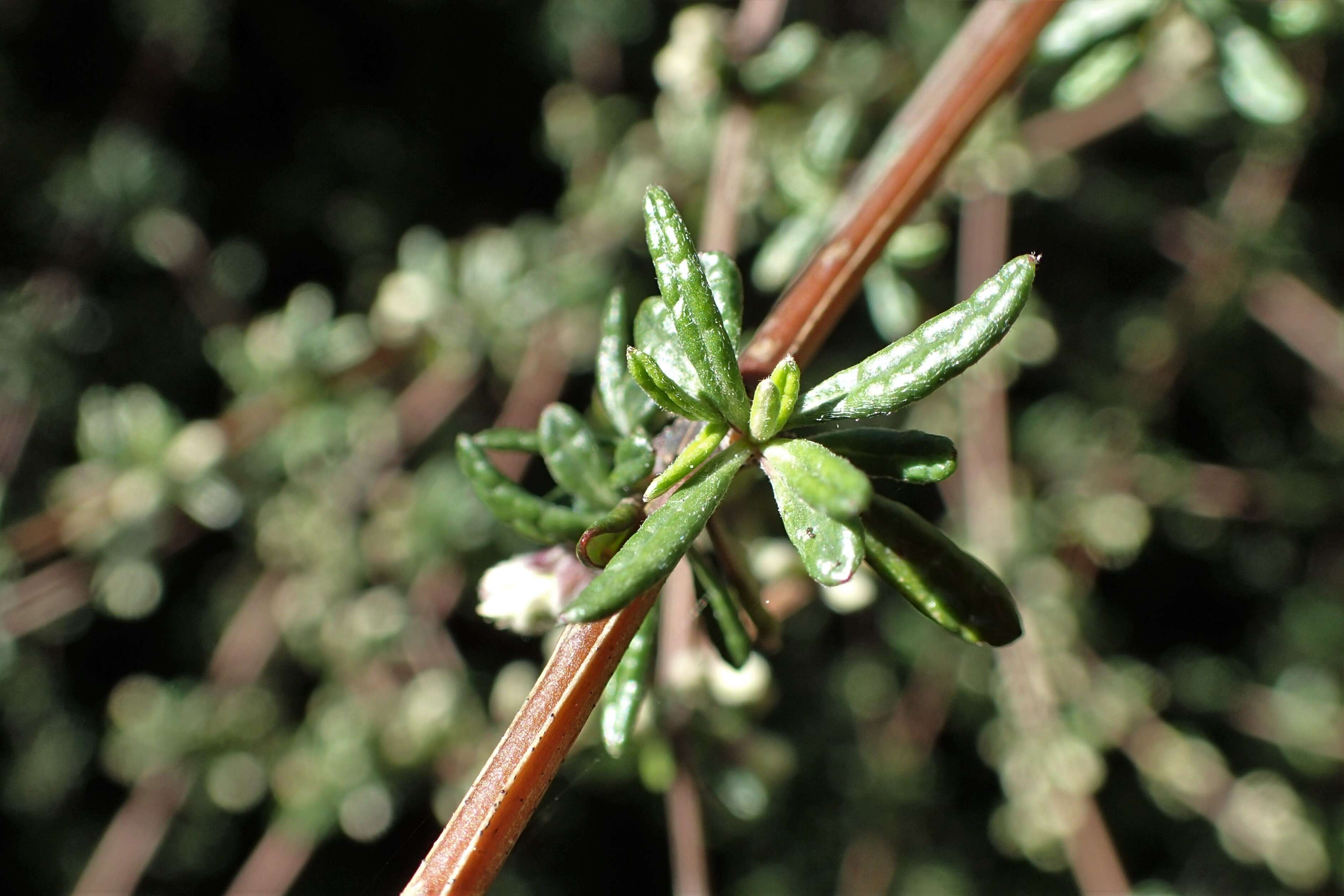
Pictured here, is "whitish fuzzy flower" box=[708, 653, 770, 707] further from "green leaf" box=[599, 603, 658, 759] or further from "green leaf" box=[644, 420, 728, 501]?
"green leaf" box=[644, 420, 728, 501]

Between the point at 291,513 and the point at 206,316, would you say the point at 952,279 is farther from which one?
the point at 206,316

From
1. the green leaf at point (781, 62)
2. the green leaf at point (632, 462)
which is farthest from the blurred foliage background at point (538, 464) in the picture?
the green leaf at point (632, 462)

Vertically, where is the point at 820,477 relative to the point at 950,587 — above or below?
above

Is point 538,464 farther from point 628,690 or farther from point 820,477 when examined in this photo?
point 820,477

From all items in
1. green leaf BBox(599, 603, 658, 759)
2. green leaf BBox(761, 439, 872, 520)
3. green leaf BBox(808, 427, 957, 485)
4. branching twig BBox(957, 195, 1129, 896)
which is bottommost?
branching twig BBox(957, 195, 1129, 896)

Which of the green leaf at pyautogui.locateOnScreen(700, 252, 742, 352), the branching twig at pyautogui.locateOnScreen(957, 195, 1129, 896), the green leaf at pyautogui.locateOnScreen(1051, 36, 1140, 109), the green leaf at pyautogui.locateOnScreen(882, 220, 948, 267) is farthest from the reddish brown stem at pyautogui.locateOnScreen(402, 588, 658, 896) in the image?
the branching twig at pyautogui.locateOnScreen(957, 195, 1129, 896)

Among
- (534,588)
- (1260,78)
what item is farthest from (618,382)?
(1260,78)
